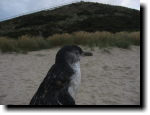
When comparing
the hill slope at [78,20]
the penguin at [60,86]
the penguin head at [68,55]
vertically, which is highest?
the hill slope at [78,20]

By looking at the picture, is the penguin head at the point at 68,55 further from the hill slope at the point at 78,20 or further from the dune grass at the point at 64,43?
the hill slope at the point at 78,20

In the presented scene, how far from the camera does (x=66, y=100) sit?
7.72 ft

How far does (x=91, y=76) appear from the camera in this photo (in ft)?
16.3

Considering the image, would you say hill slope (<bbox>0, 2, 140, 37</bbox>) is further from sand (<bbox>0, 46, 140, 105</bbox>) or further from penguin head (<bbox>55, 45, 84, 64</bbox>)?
penguin head (<bbox>55, 45, 84, 64</bbox>)

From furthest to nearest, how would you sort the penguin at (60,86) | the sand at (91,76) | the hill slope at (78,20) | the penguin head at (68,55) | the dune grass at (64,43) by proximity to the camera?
the hill slope at (78,20)
the dune grass at (64,43)
the sand at (91,76)
the penguin head at (68,55)
the penguin at (60,86)

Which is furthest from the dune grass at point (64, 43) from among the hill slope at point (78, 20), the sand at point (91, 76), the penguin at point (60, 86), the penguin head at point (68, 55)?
the penguin at point (60, 86)

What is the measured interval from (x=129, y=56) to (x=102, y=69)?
124cm

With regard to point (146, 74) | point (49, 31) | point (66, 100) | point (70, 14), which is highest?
point (70, 14)

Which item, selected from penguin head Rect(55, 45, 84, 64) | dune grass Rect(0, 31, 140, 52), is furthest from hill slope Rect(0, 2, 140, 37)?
penguin head Rect(55, 45, 84, 64)

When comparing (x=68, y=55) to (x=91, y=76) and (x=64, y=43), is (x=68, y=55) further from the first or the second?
(x=64, y=43)

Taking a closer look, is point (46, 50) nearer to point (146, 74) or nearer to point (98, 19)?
point (146, 74)

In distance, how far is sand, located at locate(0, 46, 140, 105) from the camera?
12.8 feet

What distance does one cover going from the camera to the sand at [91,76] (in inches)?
153

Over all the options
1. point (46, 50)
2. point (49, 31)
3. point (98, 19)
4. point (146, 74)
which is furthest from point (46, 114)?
point (98, 19)
